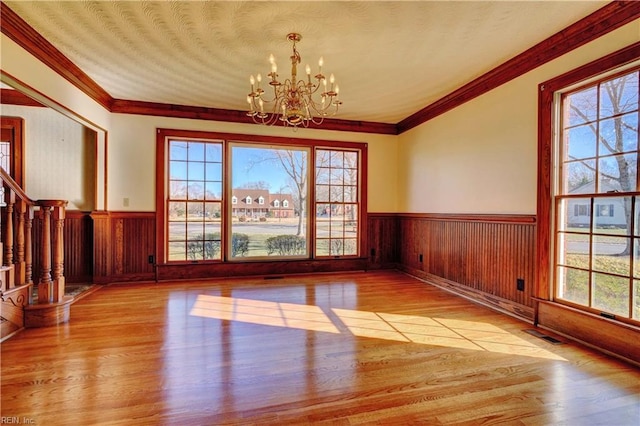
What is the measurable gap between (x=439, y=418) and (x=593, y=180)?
95.3 inches

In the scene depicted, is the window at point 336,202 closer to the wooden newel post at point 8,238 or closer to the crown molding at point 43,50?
the crown molding at point 43,50

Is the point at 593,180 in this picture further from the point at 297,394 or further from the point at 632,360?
the point at 297,394

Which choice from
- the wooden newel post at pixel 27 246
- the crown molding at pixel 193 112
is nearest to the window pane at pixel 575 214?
the crown molding at pixel 193 112

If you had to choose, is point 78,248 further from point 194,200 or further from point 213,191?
point 213,191

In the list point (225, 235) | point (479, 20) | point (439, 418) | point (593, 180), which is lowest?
point (439, 418)

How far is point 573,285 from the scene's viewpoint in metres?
2.88

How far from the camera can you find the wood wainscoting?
3.32 metres

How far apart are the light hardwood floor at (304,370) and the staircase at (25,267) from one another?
0.17 m

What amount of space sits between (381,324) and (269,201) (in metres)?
2.98

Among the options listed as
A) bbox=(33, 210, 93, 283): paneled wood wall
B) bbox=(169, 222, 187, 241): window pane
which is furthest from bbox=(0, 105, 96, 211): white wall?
bbox=(169, 222, 187, 241): window pane

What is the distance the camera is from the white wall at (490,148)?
3.05 m

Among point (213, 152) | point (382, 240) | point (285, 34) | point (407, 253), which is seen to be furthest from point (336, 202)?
point (285, 34)

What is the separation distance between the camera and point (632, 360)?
2332 mm

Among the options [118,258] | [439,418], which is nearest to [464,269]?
[439,418]
